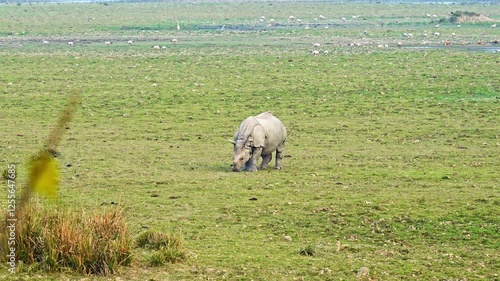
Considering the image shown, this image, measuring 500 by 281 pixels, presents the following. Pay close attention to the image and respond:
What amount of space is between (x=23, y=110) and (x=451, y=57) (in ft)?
60.3

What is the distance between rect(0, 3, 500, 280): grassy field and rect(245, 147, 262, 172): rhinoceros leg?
0.29 meters

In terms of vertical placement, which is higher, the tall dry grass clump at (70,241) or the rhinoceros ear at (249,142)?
the tall dry grass clump at (70,241)

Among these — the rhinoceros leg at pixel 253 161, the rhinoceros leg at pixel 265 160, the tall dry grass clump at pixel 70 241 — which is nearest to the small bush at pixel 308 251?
the tall dry grass clump at pixel 70 241

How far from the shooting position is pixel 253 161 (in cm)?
1592

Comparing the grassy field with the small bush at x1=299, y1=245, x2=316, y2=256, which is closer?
the small bush at x1=299, y1=245, x2=316, y2=256

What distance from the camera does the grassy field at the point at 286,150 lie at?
1051 cm

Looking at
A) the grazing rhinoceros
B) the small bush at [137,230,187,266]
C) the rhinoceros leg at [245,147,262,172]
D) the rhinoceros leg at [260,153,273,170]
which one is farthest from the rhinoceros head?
the small bush at [137,230,187,266]

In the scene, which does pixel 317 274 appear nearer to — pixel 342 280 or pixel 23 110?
pixel 342 280

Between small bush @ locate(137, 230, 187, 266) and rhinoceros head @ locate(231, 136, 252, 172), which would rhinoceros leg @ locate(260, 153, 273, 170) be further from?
small bush @ locate(137, 230, 187, 266)

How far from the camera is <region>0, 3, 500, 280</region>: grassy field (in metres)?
10.5

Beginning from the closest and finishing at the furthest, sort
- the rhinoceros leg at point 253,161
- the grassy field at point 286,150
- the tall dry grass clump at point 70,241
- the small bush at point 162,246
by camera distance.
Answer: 1. the tall dry grass clump at point 70,241
2. the small bush at point 162,246
3. the grassy field at point 286,150
4. the rhinoceros leg at point 253,161

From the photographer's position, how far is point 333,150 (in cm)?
1811

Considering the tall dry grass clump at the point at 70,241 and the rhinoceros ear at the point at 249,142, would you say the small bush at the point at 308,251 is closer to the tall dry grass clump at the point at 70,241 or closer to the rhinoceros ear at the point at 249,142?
the tall dry grass clump at the point at 70,241

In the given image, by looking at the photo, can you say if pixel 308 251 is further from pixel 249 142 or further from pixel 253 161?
pixel 253 161
